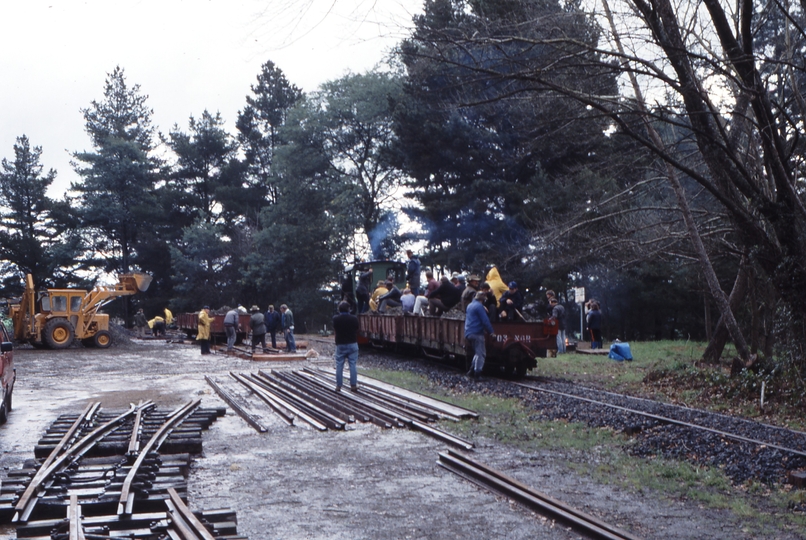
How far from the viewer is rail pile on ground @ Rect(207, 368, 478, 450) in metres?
10.5

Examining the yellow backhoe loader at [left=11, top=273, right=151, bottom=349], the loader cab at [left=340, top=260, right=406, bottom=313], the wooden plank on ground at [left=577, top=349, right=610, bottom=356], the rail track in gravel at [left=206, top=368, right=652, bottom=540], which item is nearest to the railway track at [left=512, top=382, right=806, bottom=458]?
the rail track in gravel at [left=206, top=368, right=652, bottom=540]

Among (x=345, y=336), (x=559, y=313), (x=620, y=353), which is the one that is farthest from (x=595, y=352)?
(x=345, y=336)

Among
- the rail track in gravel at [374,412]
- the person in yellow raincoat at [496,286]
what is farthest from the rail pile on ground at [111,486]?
the person in yellow raincoat at [496,286]

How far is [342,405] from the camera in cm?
1220

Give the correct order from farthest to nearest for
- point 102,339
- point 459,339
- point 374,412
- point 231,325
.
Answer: point 102,339
point 231,325
point 459,339
point 374,412

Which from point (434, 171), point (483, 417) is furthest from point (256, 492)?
point (434, 171)

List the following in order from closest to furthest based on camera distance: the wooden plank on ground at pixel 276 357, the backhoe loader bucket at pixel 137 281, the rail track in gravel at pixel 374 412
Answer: the rail track in gravel at pixel 374 412
the wooden plank on ground at pixel 276 357
the backhoe loader bucket at pixel 137 281

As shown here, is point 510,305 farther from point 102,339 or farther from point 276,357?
point 102,339

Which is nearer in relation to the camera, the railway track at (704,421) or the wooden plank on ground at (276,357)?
the railway track at (704,421)

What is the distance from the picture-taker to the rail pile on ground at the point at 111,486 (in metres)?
5.48

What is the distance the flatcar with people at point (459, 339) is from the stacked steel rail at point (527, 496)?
26.3 feet

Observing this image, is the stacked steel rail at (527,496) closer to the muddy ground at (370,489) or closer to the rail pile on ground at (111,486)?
the muddy ground at (370,489)

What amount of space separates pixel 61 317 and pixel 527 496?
103ft

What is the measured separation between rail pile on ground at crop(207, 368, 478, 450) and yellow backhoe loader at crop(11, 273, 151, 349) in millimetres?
19162
